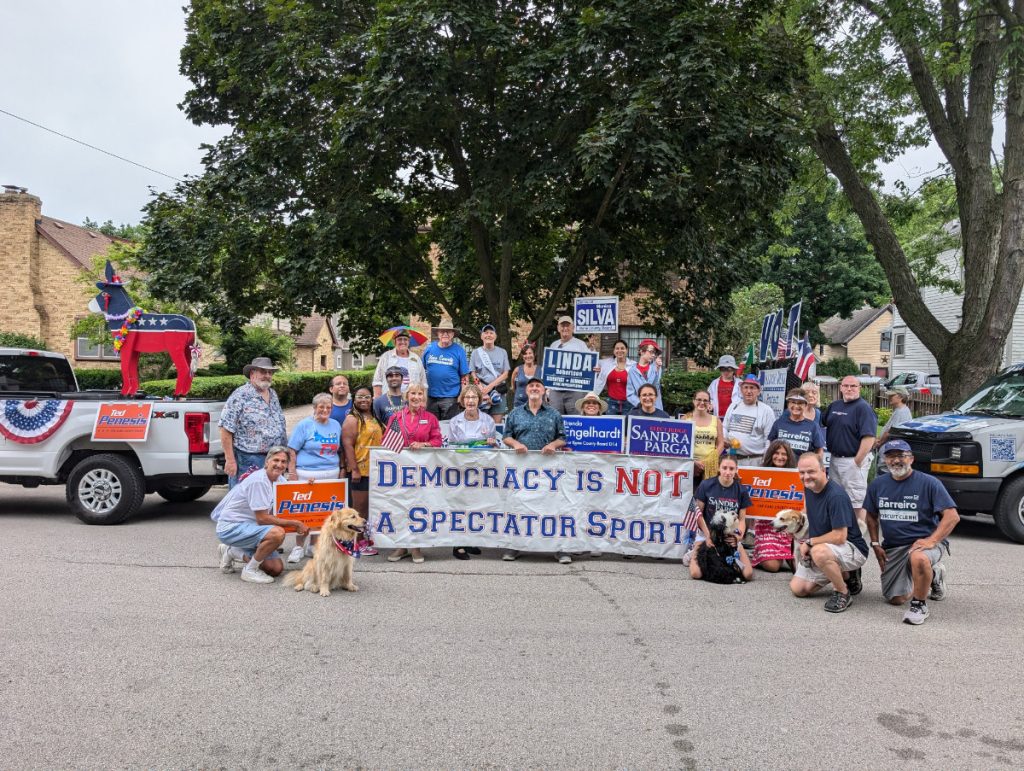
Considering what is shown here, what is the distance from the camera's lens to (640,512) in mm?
7926

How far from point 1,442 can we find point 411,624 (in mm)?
6486

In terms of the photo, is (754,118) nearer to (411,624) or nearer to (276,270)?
(276,270)

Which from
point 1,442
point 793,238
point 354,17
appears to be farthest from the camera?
point 793,238

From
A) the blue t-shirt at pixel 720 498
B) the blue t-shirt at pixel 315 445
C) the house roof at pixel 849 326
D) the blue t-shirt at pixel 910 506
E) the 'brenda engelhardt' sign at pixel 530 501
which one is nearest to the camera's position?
the blue t-shirt at pixel 910 506

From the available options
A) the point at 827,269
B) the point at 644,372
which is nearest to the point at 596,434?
the point at 644,372

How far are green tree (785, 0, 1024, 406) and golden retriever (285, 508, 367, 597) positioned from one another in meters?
9.78

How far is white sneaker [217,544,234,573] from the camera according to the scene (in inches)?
277

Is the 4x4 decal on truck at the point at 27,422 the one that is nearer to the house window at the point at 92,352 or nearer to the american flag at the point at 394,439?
the american flag at the point at 394,439

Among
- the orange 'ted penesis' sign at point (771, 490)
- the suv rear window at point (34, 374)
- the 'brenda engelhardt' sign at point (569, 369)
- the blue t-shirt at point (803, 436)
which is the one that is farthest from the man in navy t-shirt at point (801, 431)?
the suv rear window at point (34, 374)

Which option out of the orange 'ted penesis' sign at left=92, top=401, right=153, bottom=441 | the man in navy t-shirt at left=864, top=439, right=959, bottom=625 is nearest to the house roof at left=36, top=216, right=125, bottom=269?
the orange 'ted penesis' sign at left=92, top=401, right=153, bottom=441

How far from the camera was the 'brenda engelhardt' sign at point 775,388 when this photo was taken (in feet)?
37.9

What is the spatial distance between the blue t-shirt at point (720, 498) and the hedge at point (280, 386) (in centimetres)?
1359

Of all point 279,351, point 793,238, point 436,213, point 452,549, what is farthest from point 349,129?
point 793,238

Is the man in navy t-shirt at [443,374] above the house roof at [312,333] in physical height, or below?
below
